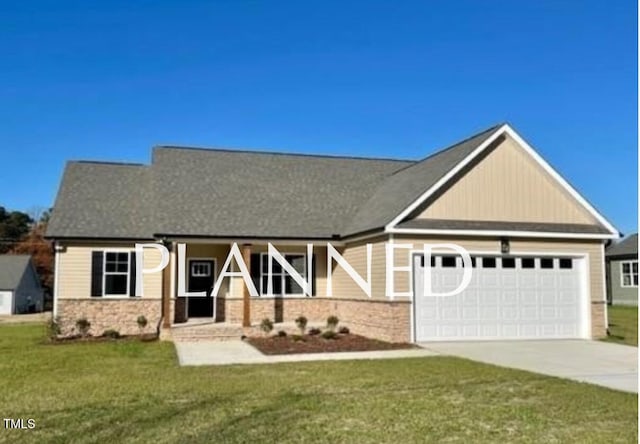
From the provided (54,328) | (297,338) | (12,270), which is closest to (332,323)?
(297,338)

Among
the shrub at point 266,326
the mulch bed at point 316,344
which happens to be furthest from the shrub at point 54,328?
the shrub at point 266,326

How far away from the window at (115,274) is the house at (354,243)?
5 cm

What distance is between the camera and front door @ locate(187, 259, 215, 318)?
72.1 feet

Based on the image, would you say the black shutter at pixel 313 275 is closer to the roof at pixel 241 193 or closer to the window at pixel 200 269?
the roof at pixel 241 193

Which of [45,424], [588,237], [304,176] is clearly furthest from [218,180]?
[45,424]

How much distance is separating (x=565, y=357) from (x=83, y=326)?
13.6 metres

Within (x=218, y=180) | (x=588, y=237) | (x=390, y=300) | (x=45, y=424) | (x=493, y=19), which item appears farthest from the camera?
(x=218, y=180)

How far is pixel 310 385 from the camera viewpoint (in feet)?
35.6

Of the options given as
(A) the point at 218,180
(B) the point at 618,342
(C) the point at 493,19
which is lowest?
(B) the point at 618,342

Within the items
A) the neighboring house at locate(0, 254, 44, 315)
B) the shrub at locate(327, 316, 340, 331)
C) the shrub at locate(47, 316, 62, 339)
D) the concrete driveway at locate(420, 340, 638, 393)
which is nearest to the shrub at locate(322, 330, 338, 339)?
the shrub at locate(327, 316, 340, 331)

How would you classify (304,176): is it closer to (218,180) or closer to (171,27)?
(218,180)

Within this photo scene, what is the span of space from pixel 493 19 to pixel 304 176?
1061 cm

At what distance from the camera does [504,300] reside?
61.7 ft

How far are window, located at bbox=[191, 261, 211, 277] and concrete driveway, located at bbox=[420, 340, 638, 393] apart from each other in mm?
8203
